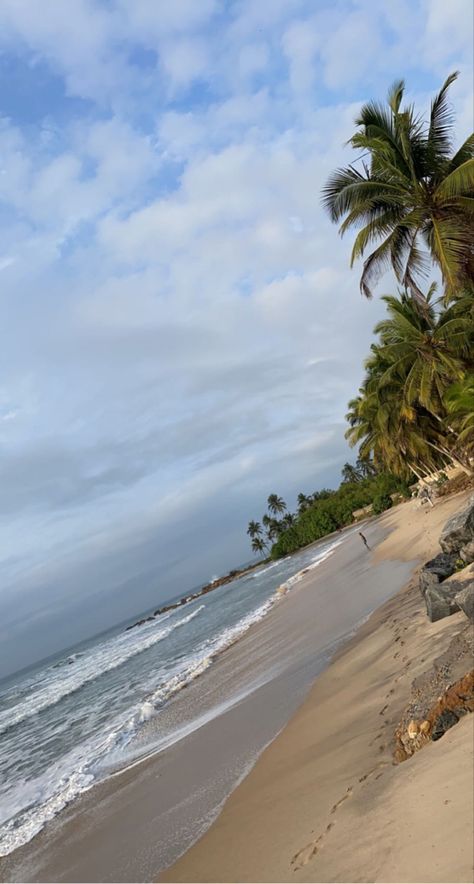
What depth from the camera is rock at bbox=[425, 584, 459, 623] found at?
860 centimetres

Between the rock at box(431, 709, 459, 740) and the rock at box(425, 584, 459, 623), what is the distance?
3.76 metres

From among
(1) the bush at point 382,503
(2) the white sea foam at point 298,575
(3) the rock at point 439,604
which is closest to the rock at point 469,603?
(3) the rock at point 439,604

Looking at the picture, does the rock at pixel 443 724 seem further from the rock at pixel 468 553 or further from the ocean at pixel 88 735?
the ocean at pixel 88 735

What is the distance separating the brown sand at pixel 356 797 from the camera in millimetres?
3842

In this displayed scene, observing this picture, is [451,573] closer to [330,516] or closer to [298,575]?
[298,575]

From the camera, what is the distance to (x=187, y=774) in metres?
8.59

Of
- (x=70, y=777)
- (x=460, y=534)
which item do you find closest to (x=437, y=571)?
(x=460, y=534)

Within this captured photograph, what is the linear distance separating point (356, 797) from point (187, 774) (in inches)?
178

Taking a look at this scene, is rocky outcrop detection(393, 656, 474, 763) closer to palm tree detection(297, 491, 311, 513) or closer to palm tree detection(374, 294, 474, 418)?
palm tree detection(374, 294, 474, 418)

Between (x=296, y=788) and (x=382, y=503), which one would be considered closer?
Result: (x=296, y=788)

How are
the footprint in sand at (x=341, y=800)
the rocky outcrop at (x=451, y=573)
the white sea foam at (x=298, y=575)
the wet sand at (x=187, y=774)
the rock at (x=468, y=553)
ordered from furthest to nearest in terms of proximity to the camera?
the white sea foam at (x=298, y=575) < the rock at (x=468, y=553) < the rocky outcrop at (x=451, y=573) < the wet sand at (x=187, y=774) < the footprint in sand at (x=341, y=800)

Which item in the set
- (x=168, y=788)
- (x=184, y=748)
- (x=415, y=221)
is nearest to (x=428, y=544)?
(x=415, y=221)

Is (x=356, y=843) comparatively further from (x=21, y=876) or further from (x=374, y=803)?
(x=21, y=876)

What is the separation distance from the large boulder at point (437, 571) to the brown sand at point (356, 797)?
2.28 ft
